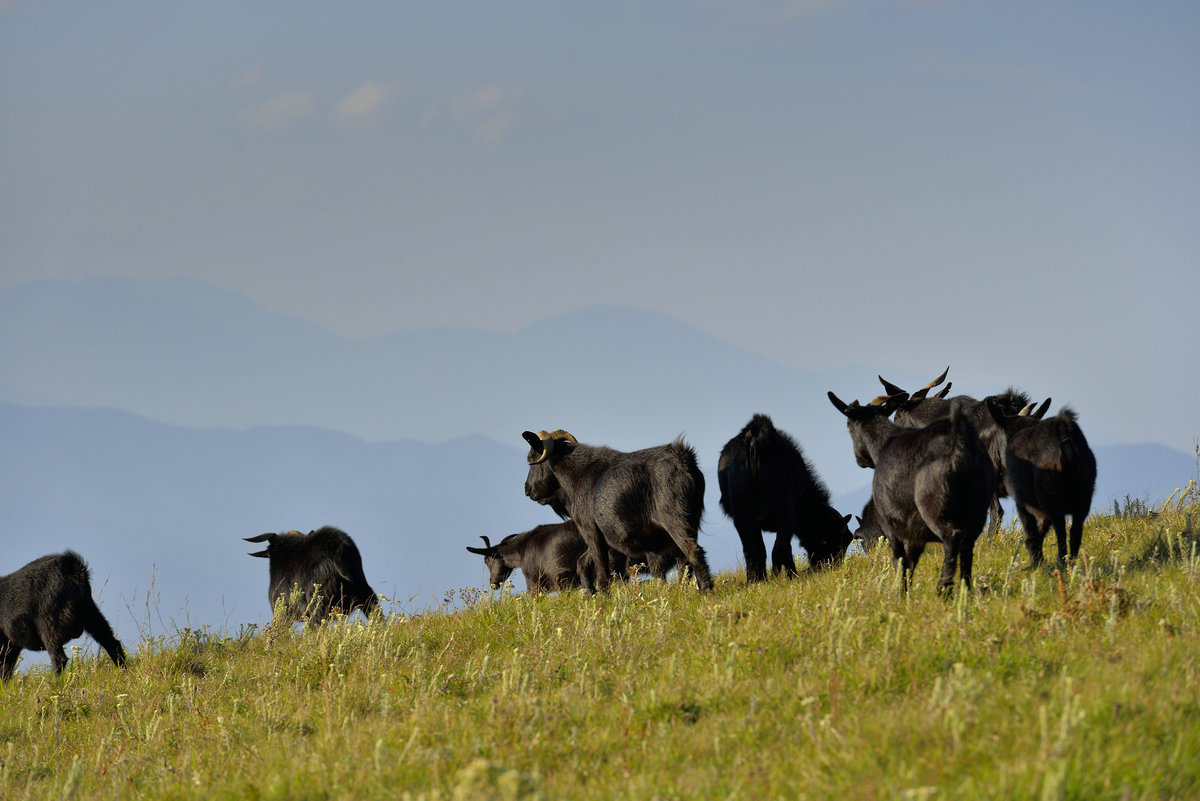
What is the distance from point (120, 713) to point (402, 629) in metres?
2.86

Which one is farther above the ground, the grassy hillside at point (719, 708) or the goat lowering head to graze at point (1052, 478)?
the goat lowering head to graze at point (1052, 478)

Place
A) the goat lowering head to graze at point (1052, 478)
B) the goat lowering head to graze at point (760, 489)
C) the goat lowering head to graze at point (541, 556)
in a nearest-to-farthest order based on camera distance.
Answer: the goat lowering head to graze at point (1052, 478)
the goat lowering head to graze at point (760, 489)
the goat lowering head to graze at point (541, 556)

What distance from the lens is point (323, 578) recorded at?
14.3 m

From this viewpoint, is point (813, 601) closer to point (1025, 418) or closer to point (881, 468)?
point (881, 468)

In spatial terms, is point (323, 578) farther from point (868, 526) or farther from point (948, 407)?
point (948, 407)

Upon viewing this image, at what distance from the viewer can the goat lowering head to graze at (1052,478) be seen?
390 inches

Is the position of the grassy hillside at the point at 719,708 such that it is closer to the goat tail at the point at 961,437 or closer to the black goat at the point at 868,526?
the goat tail at the point at 961,437

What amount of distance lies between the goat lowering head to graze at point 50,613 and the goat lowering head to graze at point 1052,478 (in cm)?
1079

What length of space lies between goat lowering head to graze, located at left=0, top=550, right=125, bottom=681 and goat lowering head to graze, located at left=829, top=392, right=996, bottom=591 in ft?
31.7

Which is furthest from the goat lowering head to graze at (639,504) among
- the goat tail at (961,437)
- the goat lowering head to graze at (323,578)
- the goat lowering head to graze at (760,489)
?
the goat lowering head to graze at (323,578)

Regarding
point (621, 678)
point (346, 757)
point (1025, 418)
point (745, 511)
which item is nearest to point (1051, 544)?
point (1025, 418)

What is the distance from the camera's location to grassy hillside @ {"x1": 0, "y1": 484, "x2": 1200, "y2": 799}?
16.5ft

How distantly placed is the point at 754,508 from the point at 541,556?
5605 mm

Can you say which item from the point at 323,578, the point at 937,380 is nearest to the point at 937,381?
the point at 937,380
